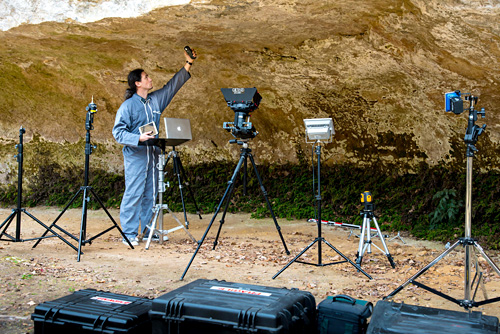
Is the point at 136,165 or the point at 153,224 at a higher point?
the point at 136,165

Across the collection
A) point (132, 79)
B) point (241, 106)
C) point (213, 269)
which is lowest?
point (213, 269)

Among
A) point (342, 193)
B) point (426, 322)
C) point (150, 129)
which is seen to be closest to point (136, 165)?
point (150, 129)

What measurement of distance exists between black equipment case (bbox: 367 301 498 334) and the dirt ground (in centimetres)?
102

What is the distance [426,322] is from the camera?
207 centimetres

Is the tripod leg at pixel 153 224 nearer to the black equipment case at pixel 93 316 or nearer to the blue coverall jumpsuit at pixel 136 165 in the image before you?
the blue coverall jumpsuit at pixel 136 165

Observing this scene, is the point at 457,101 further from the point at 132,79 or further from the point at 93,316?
the point at 132,79

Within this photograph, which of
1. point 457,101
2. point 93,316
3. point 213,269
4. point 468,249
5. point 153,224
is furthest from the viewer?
point 153,224

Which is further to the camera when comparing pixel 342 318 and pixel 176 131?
pixel 176 131

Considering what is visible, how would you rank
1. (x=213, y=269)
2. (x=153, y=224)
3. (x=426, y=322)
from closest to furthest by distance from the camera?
1. (x=426, y=322)
2. (x=213, y=269)
3. (x=153, y=224)

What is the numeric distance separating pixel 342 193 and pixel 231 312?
4.90 metres

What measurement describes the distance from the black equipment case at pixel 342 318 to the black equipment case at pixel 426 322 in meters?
0.13

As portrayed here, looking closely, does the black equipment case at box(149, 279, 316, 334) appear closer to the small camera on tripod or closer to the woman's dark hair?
the small camera on tripod

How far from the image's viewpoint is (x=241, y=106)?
4160 millimetres

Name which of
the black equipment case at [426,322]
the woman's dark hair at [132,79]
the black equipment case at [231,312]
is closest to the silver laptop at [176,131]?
the woman's dark hair at [132,79]
